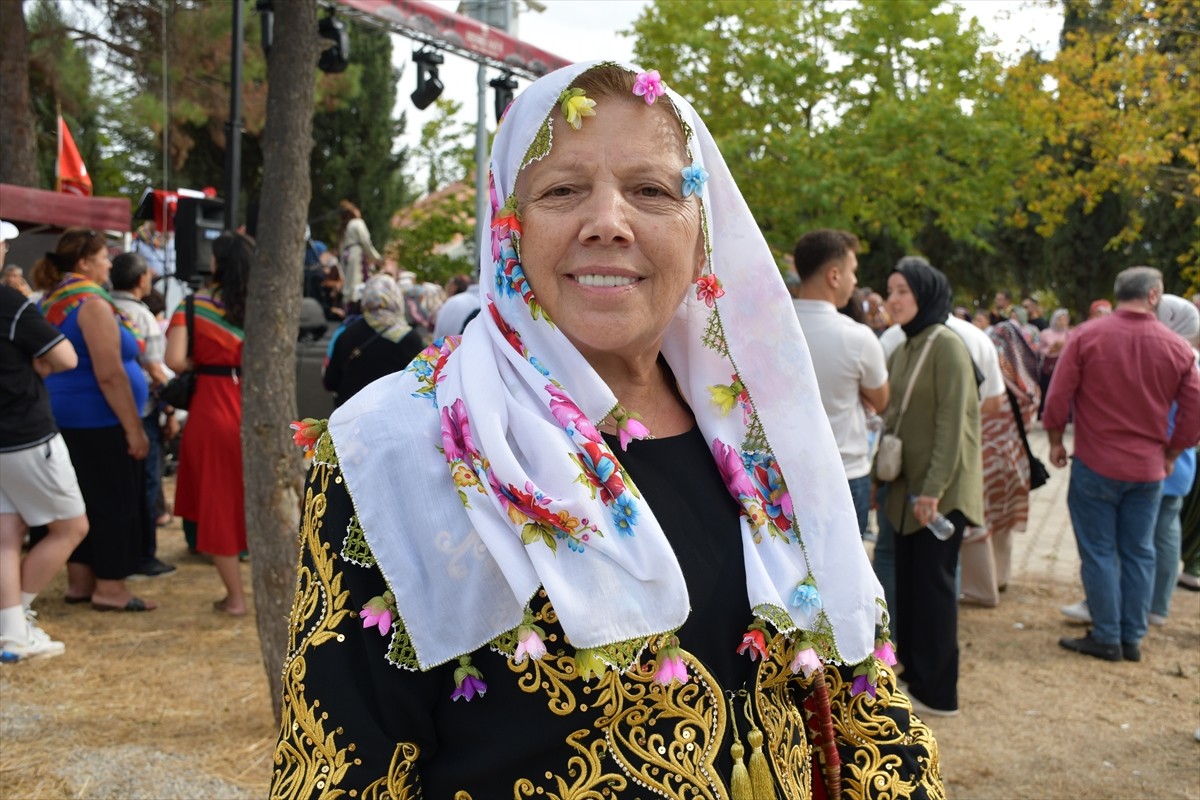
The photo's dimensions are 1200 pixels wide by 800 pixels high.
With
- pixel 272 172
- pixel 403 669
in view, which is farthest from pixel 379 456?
pixel 272 172

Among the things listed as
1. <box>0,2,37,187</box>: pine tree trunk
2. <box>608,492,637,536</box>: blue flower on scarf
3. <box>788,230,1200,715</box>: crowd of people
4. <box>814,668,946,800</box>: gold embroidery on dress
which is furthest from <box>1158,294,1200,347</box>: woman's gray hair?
<box>0,2,37,187</box>: pine tree trunk

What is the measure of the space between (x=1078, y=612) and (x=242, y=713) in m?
5.13

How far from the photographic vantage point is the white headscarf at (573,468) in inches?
58.7

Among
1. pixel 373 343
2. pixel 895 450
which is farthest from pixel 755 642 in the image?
pixel 373 343

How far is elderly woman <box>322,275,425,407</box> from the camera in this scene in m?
6.70

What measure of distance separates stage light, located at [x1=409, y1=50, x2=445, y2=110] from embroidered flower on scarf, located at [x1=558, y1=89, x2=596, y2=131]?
10.6m

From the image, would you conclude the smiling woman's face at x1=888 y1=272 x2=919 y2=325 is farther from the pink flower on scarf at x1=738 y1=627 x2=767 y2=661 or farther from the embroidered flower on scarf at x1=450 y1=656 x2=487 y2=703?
the embroidered flower on scarf at x1=450 y1=656 x2=487 y2=703

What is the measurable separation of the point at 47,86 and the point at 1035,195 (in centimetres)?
1933

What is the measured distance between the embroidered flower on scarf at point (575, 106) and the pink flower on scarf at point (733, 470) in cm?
58

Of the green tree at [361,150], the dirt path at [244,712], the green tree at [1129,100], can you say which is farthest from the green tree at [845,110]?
the dirt path at [244,712]

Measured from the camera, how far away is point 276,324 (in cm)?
409

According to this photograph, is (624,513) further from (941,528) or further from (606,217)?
(941,528)

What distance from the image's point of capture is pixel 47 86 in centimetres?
1673

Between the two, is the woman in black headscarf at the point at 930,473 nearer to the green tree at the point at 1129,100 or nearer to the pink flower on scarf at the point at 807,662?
the pink flower on scarf at the point at 807,662
